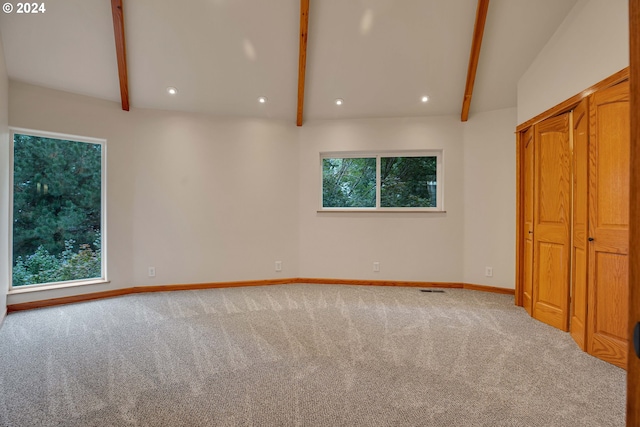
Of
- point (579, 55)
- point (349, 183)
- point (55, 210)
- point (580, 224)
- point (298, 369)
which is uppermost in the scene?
point (579, 55)

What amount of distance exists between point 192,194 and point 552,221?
446 cm

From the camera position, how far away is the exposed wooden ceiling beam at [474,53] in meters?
3.48

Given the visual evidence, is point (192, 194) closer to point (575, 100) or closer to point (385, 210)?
point (385, 210)

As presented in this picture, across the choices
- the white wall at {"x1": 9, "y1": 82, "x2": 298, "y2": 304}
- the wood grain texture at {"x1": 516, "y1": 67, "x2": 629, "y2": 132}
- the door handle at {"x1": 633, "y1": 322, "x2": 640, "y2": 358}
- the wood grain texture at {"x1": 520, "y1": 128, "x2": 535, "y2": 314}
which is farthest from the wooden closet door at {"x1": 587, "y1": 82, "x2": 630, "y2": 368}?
the white wall at {"x1": 9, "y1": 82, "x2": 298, "y2": 304}

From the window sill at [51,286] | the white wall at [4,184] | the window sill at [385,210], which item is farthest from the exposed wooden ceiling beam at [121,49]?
the window sill at [385,210]

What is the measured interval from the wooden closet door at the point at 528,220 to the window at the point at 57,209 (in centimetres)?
527

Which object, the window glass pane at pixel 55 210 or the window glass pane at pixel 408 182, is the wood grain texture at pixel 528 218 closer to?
the window glass pane at pixel 408 182

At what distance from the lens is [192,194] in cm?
472

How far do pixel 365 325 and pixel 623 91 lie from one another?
280 cm

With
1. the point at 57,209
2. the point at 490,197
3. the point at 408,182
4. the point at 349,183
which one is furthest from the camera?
the point at 349,183

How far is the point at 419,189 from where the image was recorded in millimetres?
5000

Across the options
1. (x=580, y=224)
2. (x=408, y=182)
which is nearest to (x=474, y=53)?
(x=408, y=182)

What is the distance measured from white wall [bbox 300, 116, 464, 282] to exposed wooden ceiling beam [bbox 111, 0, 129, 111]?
7.95ft

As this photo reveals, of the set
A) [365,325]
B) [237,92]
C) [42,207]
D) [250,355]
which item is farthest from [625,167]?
[42,207]
